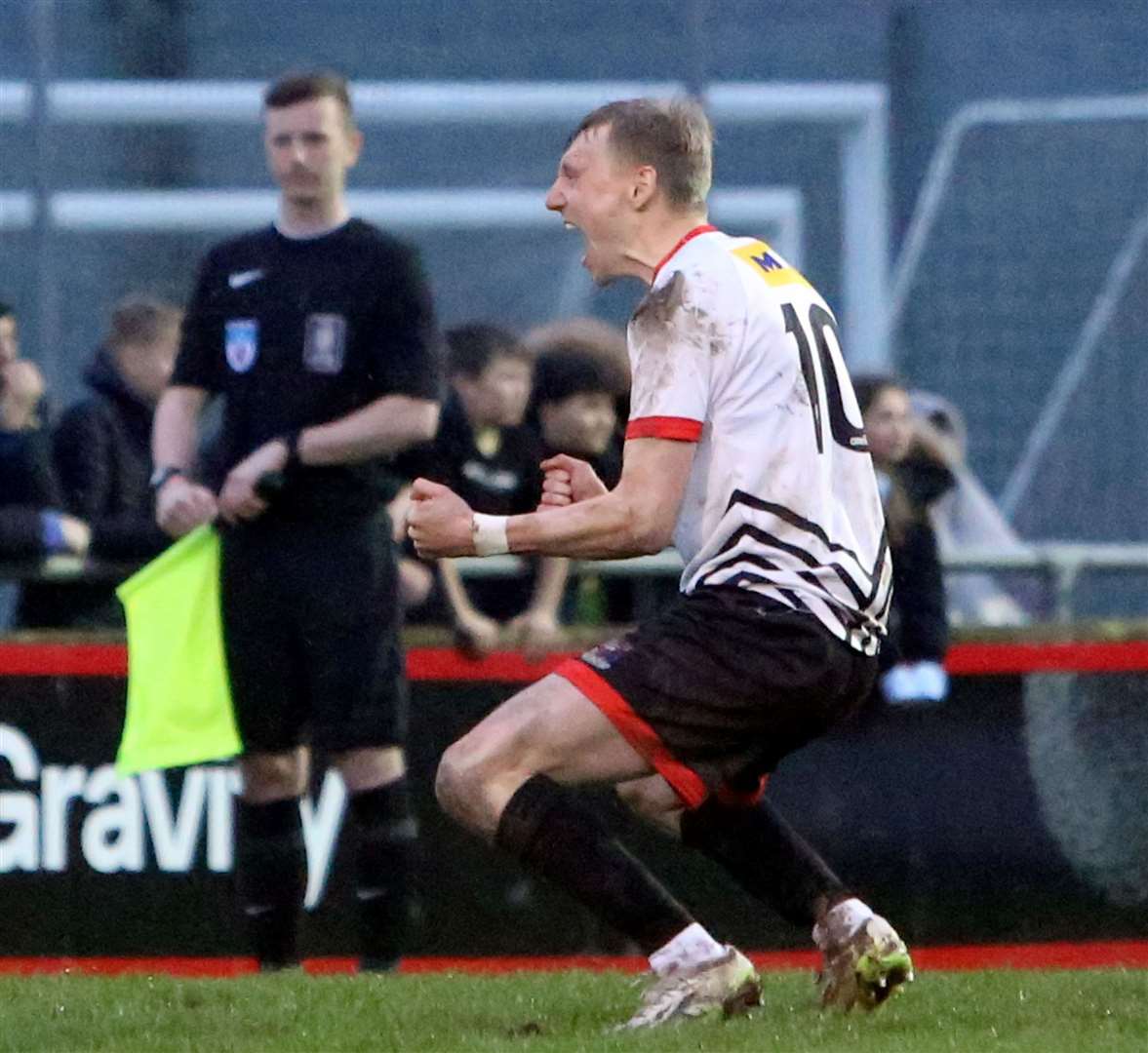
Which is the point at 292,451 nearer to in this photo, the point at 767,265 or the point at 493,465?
the point at 493,465

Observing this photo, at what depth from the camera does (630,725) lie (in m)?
5.70

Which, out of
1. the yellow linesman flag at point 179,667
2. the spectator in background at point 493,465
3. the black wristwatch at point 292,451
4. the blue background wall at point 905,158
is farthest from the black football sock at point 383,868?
the blue background wall at point 905,158

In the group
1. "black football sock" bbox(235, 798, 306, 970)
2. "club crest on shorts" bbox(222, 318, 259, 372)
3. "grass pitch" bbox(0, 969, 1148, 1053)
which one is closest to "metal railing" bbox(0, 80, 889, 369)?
"club crest on shorts" bbox(222, 318, 259, 372)

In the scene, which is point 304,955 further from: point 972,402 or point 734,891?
point 972,402

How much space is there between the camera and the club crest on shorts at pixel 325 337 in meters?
7.50

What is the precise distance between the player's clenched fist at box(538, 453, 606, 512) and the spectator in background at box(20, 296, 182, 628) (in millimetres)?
3107

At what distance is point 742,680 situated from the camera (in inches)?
226

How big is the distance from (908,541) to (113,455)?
2.53 m

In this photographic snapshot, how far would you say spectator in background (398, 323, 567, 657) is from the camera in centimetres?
871

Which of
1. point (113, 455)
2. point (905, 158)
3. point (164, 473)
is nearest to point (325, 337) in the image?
point (164, 473)

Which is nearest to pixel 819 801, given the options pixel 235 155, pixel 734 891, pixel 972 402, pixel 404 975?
pixel 734 891

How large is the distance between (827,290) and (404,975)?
3.12m

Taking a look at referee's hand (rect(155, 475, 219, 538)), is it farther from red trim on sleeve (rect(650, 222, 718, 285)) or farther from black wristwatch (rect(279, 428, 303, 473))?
red trim on sleeve (rect(650, 222, 718, 285))

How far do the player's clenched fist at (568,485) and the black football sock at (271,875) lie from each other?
2.09 meters
